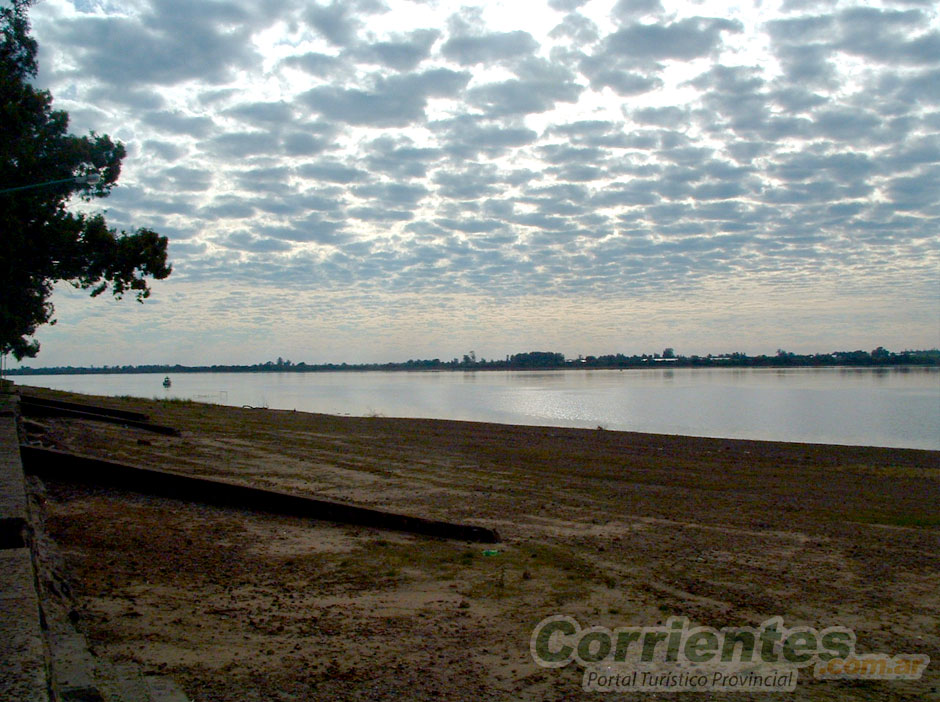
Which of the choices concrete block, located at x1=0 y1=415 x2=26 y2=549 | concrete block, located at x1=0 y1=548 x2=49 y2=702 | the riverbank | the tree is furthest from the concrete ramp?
the tree

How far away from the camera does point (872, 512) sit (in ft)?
36.8

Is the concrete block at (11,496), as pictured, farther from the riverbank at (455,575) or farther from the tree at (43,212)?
the tree at (43,212)

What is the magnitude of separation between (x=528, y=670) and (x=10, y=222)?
17.3 meters

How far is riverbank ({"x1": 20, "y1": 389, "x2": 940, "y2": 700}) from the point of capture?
4.28 m

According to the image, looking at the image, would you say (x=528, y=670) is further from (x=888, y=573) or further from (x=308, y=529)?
(x=888, y=573)

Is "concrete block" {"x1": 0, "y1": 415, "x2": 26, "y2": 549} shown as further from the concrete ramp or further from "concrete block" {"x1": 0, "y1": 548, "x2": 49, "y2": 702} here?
"concrete block" {"x1": 0, "y1": 548, "x2": 49, "y2": 702}

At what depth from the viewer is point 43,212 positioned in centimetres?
1848

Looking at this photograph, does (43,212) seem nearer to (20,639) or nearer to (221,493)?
(221,493)

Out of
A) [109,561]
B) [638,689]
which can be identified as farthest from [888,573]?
[109,561]

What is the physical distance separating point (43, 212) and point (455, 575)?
17.3 meters

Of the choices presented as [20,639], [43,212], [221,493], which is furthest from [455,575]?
→ [43,212]

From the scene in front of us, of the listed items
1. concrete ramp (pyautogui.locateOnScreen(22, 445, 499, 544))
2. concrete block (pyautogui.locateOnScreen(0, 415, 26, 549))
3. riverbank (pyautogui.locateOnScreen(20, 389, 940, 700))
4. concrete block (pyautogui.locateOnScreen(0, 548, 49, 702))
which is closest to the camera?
concrete block (pyautogui.locateOnScreen(0, 548, 49, 702))

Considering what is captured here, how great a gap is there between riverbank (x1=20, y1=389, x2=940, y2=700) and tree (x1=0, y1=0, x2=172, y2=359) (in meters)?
6.72

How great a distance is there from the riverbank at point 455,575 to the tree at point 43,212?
6716 millimetres
